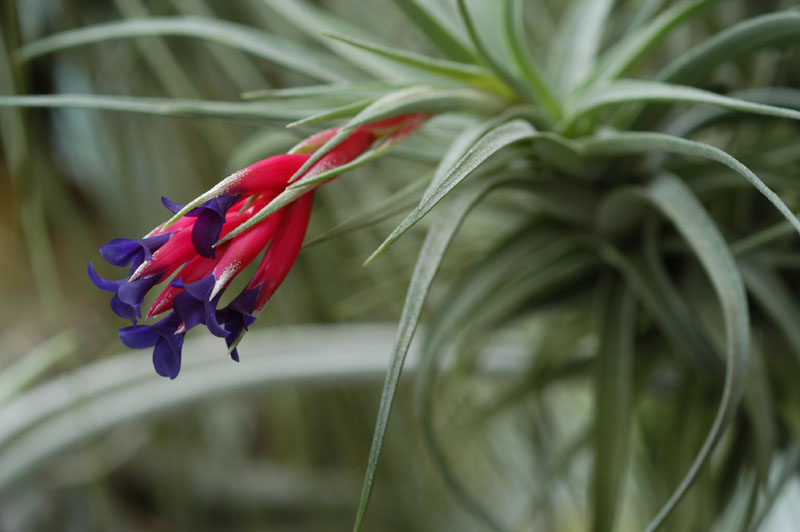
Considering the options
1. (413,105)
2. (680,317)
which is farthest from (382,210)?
(680,317)

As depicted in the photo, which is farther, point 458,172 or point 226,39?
point 226,39

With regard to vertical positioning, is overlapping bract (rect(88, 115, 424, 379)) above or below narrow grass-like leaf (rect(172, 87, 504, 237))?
below

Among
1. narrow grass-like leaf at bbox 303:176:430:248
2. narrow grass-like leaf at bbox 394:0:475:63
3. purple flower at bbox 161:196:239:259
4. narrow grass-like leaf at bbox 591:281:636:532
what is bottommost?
narrow grass-like leaf at bbox 591:281:636:532

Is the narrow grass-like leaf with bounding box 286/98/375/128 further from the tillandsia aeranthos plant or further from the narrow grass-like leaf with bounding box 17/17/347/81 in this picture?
the narrow grass-like leaf with bounding box 17/17/347/81

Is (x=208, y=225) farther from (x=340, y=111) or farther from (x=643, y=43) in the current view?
(x=643, y=43)

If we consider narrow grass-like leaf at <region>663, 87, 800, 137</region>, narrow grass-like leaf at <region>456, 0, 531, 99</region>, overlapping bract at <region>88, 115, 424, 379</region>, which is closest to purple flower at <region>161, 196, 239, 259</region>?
overlapping bract at <region>88, 115, 424, 379</region>

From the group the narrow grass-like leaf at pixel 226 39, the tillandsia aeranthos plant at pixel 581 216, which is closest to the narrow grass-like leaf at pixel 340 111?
the tillandsia aeranthos plant at pixel 581 216

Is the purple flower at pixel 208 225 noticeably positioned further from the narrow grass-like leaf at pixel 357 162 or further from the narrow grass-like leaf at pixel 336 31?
the narrow grass-like leaf at pixel 336 31
